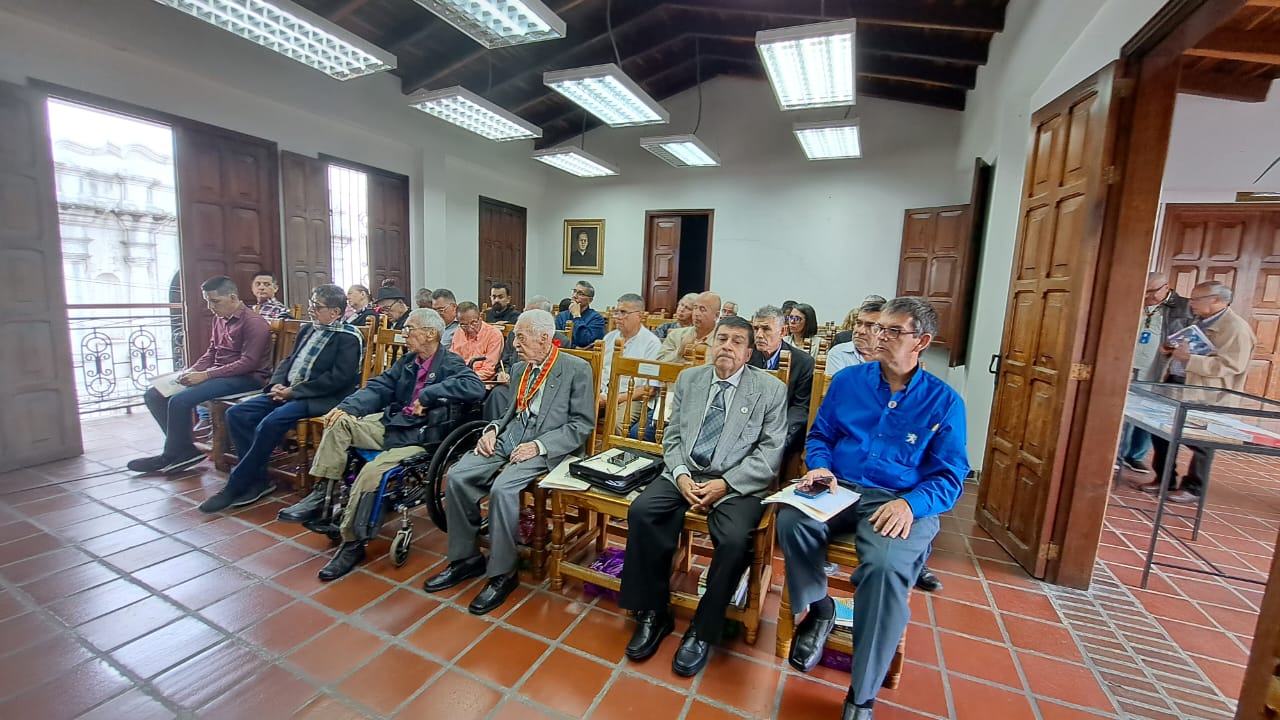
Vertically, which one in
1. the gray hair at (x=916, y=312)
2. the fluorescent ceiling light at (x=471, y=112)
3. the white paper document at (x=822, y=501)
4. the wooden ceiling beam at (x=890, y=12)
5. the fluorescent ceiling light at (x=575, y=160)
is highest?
the wooden ceiling beam at (x=890, y=12)

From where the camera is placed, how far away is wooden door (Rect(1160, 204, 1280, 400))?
201 inches

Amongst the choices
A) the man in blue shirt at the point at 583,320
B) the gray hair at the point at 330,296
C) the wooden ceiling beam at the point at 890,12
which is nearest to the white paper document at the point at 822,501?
the gray hair at the point at 330,296

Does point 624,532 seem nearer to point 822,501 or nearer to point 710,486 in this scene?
point 710,486

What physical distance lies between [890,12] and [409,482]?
4.84 m

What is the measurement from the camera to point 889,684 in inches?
64.8

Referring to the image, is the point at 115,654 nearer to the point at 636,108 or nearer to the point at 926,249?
the point at 636,108

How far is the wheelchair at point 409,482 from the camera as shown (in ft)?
7.22

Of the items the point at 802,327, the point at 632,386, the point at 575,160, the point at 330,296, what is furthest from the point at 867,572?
the point at 575,160

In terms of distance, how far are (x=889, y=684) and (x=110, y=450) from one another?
4.92 meters

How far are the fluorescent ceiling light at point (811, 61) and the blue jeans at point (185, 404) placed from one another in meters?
3.97

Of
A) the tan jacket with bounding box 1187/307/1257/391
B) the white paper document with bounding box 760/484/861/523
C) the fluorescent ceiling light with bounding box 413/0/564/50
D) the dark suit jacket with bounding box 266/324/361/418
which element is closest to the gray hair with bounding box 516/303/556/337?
the white paper document with bounding box 760/484/861/523

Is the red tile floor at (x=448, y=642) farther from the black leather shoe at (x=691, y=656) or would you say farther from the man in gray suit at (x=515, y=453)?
the man in gray suit at (x=515, y=453)

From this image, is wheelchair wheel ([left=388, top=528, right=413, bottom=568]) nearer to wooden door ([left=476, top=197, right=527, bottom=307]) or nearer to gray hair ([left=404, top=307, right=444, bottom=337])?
gray hair ([left=404, top=307, right=444, bottom=337])

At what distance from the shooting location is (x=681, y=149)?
5.63 meters
